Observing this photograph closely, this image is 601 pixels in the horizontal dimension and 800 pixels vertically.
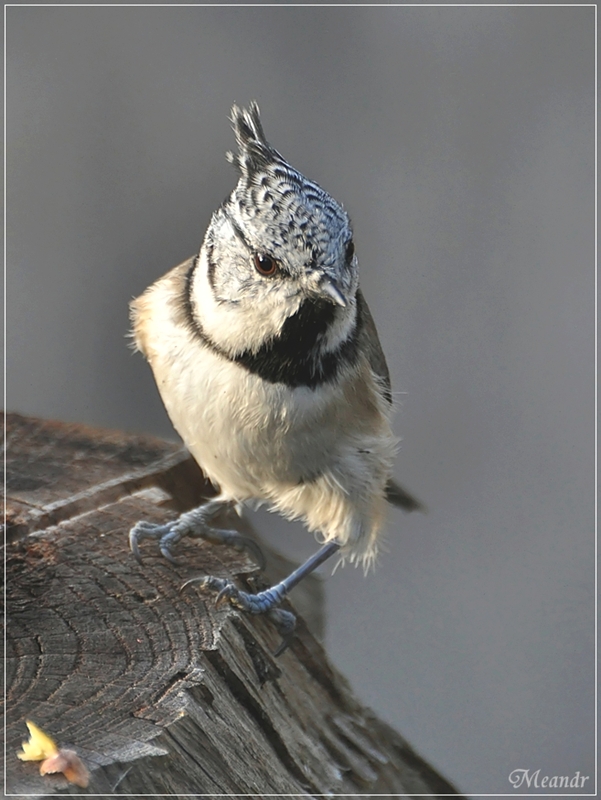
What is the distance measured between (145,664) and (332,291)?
38.4 inches

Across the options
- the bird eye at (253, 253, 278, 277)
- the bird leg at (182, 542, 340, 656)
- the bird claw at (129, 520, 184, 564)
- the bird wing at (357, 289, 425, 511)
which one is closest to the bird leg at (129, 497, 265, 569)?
the bird claw at (129, 520, 184, 564)

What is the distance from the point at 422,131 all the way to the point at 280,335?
233 cm

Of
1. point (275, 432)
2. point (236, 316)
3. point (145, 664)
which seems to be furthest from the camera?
point (275, 432)

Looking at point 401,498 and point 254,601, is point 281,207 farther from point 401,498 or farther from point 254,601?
point 401,498

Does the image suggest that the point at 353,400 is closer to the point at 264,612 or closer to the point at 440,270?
the point at 264,612

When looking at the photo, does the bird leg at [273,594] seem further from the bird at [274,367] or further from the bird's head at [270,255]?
the bird's head at [270,255]

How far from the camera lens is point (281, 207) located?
7.57ft

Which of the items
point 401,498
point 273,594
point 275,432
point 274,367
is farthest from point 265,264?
point 401,498

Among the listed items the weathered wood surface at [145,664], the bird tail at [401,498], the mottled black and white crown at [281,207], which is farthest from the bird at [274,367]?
the bird tail at [401,498]

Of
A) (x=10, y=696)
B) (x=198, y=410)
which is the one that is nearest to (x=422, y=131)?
(x=198, y=410)

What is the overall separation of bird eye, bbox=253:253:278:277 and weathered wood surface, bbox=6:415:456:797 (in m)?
0.85

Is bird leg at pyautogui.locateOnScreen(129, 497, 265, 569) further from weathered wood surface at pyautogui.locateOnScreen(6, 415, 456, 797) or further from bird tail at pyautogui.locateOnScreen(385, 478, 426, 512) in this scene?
bird tail at pyautogui.locateOnScreen(385, 478, 426, 512)

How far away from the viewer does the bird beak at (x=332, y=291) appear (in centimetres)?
217

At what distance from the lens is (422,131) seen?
4.31 metres
